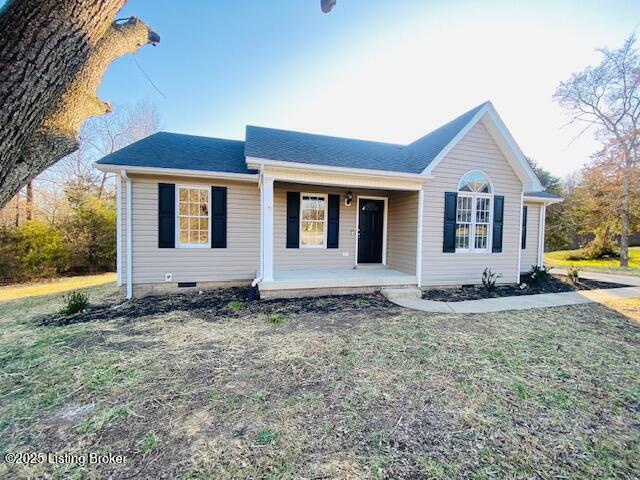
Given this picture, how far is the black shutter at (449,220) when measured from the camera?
7.62 m

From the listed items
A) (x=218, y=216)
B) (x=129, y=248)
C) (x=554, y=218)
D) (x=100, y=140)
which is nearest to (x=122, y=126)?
(x=100, y=140)

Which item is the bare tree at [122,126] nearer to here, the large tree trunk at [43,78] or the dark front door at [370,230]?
the dark front door at [370,230]

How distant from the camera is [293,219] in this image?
8.13 m

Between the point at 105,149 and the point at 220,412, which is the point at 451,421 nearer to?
the point at 220,412

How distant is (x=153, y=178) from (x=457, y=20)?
8148 mm

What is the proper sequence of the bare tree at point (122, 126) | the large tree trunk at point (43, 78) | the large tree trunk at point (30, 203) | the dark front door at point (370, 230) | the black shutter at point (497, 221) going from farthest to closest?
1. the bare tree at point (122, 126)
2. the large tree trunk at point (30, 203)
3. the dark front door at point (370, 230)
4. the black shutter at point (497, 221)
5. the large tree trunk at point (43, 78)

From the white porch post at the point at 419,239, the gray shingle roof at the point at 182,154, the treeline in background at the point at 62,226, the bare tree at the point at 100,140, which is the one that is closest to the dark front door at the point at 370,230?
the white porch post at the point at 419,239

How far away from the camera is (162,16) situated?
6180 millimetres

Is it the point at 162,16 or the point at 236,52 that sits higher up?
the point at 236,52

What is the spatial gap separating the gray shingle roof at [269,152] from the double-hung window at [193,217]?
71 centimetres

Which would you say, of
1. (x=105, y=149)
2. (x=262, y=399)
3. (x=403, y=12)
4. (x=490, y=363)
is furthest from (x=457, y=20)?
(x=105, y=149)

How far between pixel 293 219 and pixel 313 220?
647 mm

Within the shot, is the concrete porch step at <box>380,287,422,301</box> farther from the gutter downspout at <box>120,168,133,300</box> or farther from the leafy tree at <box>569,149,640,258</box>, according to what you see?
the leafy tree at <box>569,149,640,258</box>

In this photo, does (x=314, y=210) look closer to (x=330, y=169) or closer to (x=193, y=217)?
(x=330, y=169)
